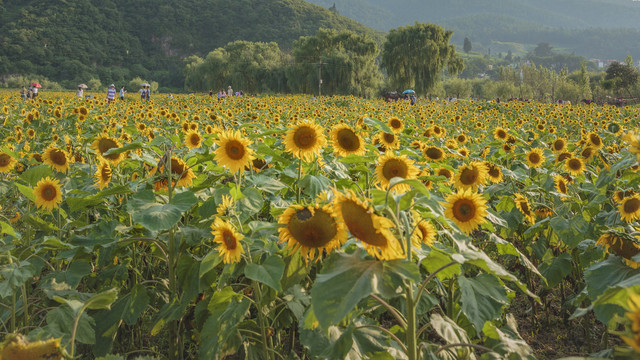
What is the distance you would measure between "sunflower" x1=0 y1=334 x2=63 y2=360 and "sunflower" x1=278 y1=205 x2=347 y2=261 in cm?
69

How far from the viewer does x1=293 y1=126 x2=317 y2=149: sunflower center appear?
88.7 inches

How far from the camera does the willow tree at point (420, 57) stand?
31266 millimetres

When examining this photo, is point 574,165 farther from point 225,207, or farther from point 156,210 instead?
point 156,210

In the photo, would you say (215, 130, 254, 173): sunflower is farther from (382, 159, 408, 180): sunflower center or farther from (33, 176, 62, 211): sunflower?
(33, 176, 62, 211): sunflower

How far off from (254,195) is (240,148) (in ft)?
1.20

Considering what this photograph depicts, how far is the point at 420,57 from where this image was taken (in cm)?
3148

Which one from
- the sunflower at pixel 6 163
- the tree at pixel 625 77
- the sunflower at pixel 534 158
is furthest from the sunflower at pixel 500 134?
the tree at pixel 625 77

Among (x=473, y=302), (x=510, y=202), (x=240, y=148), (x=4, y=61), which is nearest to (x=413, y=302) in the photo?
(x=473, y=302)

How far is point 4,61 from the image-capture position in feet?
248

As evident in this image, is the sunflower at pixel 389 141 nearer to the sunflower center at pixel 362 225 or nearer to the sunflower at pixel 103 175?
the sunflower at pixel 103 175

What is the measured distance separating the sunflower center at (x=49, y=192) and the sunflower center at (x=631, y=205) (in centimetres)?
365

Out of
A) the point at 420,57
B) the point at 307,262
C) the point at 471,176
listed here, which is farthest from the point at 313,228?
the point at 420,57

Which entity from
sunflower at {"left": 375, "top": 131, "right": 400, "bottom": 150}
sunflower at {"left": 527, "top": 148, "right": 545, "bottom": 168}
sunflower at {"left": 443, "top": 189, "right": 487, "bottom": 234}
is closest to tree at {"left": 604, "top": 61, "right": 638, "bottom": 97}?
sunflower at {"left": 527, "top": 148, "right": 545, "bottom": 168}

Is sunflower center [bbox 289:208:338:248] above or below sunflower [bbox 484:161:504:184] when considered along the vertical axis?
above
